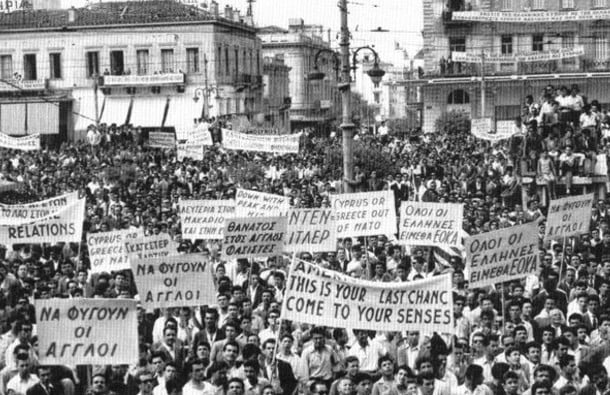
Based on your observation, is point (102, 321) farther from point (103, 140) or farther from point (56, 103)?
point (56, 103)

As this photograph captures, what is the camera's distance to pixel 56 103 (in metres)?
69.4

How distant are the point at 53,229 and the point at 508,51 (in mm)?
50780

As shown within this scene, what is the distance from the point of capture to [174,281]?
1407cm

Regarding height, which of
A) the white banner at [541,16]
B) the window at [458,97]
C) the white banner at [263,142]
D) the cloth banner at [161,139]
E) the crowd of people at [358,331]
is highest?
the white banner at [541,16]

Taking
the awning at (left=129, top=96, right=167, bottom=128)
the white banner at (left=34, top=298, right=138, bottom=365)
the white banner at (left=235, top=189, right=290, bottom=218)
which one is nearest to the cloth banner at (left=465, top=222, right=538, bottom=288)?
the white banner at (left=34, top=298, right=138, bottom=365)

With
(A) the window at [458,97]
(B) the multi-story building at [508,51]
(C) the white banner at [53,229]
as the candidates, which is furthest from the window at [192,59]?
(C) the white banner at [53,229]

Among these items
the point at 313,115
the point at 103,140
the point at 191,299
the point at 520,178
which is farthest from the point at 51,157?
the point at 313,115

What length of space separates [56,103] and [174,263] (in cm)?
5663

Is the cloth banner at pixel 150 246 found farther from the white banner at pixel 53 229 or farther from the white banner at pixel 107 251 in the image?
the white banner at pixel 53 229

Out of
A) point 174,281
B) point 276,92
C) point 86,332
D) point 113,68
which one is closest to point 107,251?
point 174,281

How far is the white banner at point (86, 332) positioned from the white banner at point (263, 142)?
1934 cm

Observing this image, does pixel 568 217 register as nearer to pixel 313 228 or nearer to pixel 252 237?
pixel 313 228

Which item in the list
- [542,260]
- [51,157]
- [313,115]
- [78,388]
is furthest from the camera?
[313,115]

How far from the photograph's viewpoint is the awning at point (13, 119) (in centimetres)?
6894
